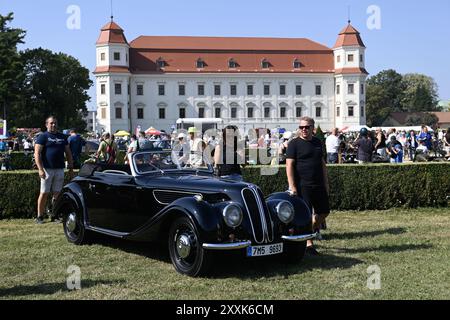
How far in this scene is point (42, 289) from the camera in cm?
593

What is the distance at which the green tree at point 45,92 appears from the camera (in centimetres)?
7244

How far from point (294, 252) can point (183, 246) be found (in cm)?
148

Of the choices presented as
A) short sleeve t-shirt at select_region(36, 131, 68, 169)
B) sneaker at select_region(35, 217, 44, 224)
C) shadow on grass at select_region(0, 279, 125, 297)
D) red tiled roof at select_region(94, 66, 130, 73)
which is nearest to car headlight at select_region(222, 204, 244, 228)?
shadow on grass at select_region(0, 279, 125, 297)

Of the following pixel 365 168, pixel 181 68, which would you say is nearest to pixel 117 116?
pixel 181 68

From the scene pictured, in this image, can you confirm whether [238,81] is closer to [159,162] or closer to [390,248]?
[159,162]

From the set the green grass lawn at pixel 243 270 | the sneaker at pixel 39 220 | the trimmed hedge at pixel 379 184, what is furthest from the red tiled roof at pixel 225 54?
the green grass lawn at pixel 243 270

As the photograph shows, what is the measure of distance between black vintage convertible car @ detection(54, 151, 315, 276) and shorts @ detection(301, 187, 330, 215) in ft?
1.28

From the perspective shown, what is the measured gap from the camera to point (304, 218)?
22.8 ft

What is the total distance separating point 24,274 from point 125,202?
1660 millimetres

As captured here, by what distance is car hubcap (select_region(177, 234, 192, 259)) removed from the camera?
6410 mm

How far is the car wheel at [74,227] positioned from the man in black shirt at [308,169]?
336 centimetres

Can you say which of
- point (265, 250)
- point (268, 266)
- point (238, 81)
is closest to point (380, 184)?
point (268, 266)

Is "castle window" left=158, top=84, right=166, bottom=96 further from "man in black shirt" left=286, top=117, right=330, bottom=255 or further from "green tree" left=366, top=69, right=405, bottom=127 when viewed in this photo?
"man in black shirt" left=286, top=117, right=330, bottom=255

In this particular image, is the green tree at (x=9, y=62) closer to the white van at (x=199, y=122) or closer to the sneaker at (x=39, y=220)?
the white van at (x=199, y=122)
